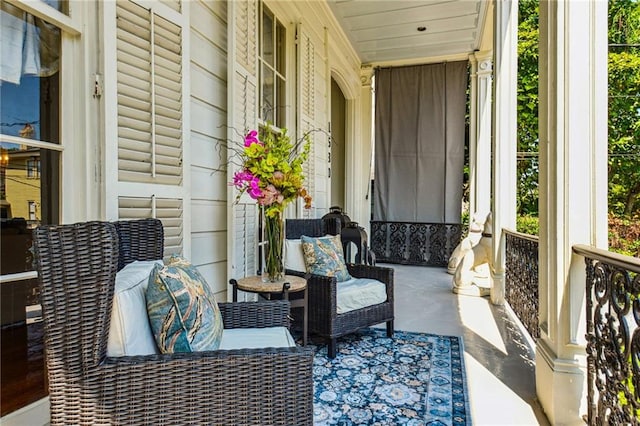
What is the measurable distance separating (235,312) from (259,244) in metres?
1.52

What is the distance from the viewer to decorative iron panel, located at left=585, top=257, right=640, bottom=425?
1361 millimetres

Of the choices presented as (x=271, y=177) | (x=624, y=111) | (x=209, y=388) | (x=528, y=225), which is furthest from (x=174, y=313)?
(x=528, y=225)

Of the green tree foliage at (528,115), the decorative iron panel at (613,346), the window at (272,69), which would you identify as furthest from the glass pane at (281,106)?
the green tree foliage at (528,115)

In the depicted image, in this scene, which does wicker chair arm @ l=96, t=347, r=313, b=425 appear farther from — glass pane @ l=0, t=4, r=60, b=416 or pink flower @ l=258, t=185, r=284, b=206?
pink flower @ l=258, t=185, r=284, b=206

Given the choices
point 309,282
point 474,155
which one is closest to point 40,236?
point 309,282

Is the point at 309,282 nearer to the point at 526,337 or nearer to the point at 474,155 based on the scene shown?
the point at 526,337

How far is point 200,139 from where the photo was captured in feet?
8.38

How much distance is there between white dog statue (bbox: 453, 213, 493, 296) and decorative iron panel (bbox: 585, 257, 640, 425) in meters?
2.72

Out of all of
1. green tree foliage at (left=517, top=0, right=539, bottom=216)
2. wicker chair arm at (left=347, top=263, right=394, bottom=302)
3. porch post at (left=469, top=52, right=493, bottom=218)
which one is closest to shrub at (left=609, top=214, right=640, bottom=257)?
porch post at (left=469, top=52, right=493, bottom=218)

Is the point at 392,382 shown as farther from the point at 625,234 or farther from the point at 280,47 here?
the point at 625,234

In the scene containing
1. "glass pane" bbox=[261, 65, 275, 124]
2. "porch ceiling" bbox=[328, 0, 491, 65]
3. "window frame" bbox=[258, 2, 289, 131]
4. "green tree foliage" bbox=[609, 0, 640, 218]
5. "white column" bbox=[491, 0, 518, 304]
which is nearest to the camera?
"window frame" bbox=[258, 2, 289, 131]

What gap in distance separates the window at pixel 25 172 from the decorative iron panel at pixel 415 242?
581cm

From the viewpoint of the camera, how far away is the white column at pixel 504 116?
12.2 ft

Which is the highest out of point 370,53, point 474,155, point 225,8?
point 370,53
